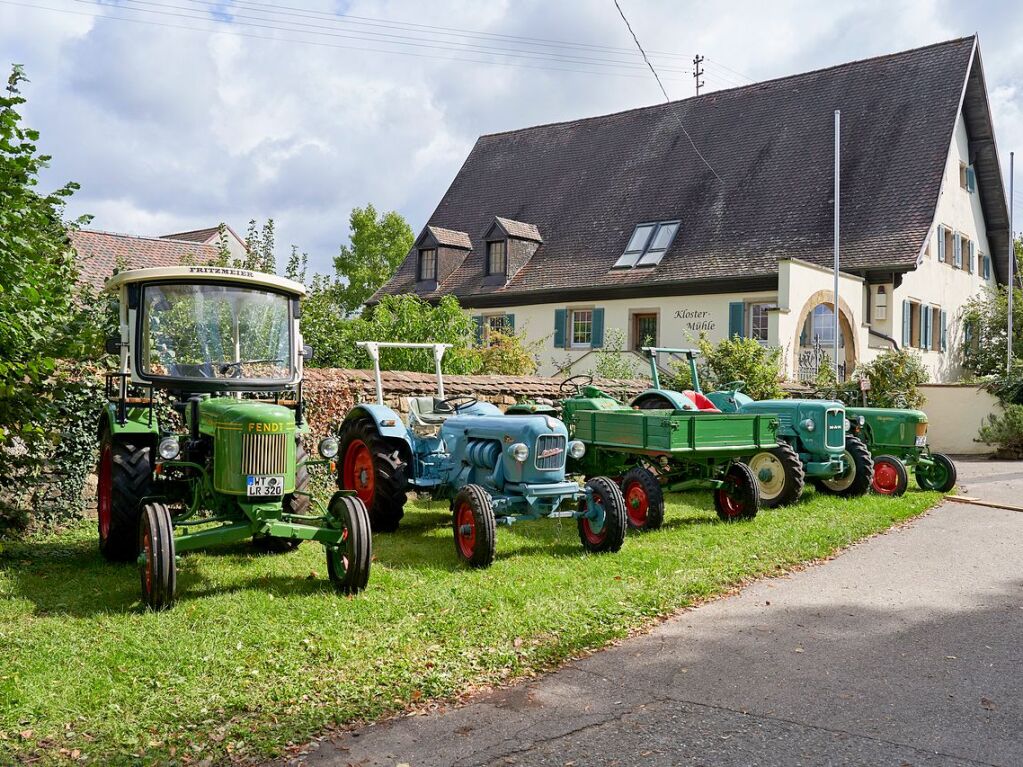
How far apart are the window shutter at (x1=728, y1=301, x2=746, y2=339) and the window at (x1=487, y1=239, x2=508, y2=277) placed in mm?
7091

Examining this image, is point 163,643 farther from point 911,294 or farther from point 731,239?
point 911,294

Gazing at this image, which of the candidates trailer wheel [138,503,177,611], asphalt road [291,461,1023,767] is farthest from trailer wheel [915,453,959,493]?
trailer wheel [138,503,177,611]

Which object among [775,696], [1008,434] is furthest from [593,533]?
[1008,434]

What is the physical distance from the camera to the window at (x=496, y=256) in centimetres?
2672

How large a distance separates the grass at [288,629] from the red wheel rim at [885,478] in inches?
146

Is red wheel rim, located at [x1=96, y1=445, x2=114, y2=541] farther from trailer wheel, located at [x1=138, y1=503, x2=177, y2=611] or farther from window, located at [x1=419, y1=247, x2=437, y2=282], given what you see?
window, located at [x1=419, y1=247, x2=437, y2=282]

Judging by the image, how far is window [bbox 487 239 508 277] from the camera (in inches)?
1052

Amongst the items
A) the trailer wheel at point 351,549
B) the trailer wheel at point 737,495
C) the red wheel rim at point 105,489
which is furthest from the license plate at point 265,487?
the trailer wheel at point 737,495

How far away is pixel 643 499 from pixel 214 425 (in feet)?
13.2

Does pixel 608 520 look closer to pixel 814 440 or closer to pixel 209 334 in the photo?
pixel 209 334

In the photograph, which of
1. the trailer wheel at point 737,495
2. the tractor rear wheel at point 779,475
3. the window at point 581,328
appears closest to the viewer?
the trailer wheel at point 737,495

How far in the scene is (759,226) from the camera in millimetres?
23266

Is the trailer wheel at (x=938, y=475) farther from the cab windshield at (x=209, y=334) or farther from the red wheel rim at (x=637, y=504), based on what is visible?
the cab windshield at (x=209, y=334)

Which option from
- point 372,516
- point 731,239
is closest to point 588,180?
point 731,239
